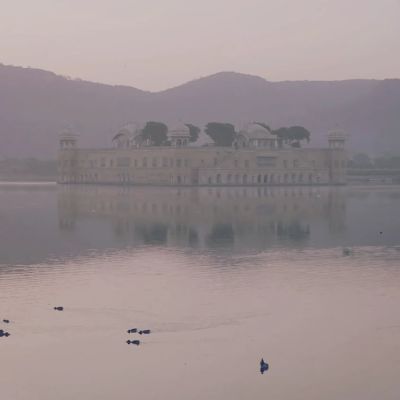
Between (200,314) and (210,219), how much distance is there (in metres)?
26.7

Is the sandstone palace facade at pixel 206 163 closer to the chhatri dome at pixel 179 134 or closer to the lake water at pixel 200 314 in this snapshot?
the chhatri dome at pixel 179 134

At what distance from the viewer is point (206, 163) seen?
4058 inches

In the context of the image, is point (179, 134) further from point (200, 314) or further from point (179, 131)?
point (200, 314)

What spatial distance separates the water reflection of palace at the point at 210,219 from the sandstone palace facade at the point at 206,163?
3460 centimetres

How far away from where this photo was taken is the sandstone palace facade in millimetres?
102875

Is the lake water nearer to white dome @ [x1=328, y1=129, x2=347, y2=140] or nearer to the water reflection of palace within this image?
the water reflection of palace

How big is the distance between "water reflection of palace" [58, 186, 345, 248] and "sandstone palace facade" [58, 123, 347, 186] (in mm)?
34601

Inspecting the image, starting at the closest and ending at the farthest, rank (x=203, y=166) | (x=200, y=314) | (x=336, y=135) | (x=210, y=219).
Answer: (x=200, y=314)
(x=210, y=219)
(x=203, y=166)
(x=336, y=135)

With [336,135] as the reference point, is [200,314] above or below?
below

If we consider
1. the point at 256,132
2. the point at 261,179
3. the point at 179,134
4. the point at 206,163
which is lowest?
the point at 261,179

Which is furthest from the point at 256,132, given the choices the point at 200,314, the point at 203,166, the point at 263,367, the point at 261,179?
the point at 263,367

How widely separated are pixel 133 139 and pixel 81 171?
8.95 metres

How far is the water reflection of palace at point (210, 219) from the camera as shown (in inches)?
1496

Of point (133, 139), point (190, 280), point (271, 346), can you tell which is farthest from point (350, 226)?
point (133, 139)
